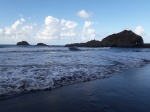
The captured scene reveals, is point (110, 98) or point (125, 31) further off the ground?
point (125, 31)

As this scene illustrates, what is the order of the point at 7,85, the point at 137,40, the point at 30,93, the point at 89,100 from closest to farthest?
the point at 89,100
the point at 30,93
the point at 7,85
the point at 137,40

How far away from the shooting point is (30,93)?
23.8ft

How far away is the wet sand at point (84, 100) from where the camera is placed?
5703 mm

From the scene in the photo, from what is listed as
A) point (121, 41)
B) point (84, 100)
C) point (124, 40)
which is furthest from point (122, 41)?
point (84, 100)

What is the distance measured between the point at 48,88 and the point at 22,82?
1.30 metres

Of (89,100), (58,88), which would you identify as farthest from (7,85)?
(89,100)

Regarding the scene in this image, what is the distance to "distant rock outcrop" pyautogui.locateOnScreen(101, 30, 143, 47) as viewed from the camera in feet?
352

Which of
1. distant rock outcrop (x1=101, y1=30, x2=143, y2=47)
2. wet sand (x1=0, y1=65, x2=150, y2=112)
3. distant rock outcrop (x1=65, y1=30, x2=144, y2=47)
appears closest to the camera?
wet sand (x1=0, y1=65, x2=150, y2=112)

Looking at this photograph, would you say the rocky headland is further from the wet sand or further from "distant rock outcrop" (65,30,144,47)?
the wet sand

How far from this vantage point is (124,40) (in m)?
111

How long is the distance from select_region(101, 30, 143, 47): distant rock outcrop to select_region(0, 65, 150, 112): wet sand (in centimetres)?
10030

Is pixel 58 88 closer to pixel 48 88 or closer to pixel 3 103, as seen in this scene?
pixel 48 88

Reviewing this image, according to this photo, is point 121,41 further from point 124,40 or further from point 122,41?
point 124,40

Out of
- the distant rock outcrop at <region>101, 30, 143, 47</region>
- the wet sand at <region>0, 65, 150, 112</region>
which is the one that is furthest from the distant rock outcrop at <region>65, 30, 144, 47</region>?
the wet sand at <region>0, 65, 150, 112</region>
